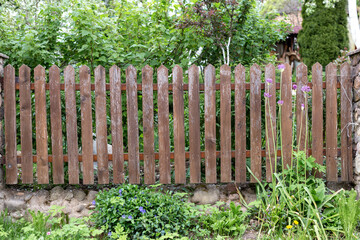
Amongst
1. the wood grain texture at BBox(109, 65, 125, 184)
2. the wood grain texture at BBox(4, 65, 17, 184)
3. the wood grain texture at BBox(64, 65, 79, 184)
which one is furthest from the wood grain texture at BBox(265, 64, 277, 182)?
the wood grain texture at BBox(4, 65, 17, 184)

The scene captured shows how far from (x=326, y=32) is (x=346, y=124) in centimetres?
769

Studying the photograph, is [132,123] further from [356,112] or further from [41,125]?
[356,112]

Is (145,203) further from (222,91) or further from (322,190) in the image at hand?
(322,190)

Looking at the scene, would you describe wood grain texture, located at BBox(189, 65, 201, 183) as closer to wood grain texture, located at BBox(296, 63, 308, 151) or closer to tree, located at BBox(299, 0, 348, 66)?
wood grain texture, located at BBox(296, 63, 308, 151)

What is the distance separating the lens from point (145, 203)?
3.06 metres

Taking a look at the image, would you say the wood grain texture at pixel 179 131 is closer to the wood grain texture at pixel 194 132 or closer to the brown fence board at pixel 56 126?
the wood grain texture at pixel 194 132

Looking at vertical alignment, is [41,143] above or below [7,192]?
above

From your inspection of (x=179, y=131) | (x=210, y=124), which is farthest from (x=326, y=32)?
(x=179, y=131)

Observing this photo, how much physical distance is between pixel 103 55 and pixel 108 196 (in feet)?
6.05

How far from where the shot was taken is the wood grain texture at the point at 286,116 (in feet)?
11.8

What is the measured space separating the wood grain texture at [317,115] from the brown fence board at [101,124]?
2.10 meters

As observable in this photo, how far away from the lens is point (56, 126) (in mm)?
3576

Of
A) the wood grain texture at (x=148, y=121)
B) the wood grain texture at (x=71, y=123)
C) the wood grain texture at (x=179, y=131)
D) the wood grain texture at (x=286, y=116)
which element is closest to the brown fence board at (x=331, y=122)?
the wood grain texture at (x=286, y=116)

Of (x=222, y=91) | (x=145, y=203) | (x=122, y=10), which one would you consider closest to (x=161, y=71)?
(x=222, y=91)
